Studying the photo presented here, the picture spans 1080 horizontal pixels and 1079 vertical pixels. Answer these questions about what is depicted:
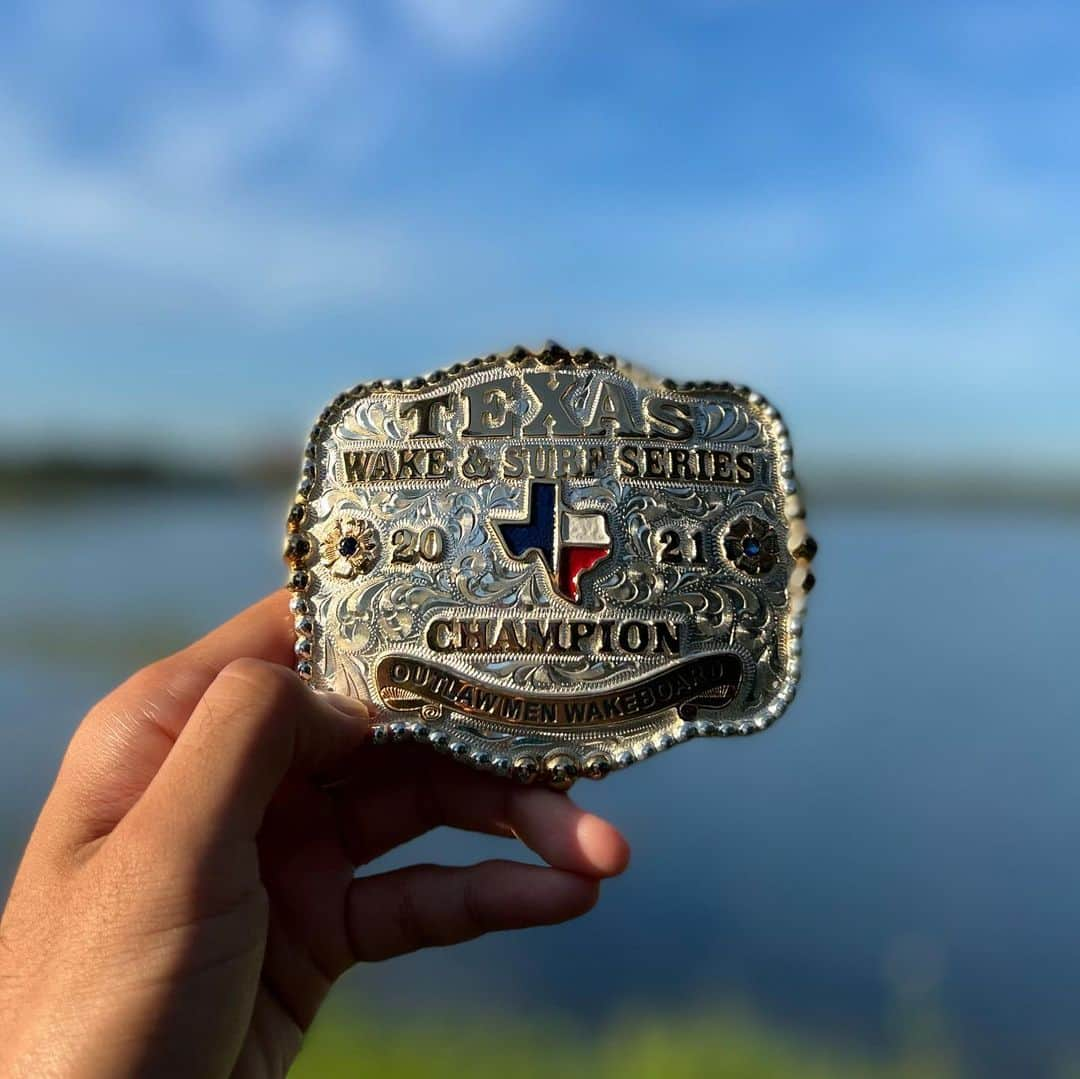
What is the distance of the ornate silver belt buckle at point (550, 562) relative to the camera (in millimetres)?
1963

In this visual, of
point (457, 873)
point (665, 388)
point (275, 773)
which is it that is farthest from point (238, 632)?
point (665, 388)

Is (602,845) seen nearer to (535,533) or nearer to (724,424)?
(535,533)

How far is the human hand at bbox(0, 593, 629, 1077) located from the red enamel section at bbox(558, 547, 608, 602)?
420mm

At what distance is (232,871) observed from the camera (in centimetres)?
158

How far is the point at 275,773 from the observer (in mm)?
1662

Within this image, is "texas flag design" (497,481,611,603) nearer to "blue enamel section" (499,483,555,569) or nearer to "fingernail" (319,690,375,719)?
"blue enamel section" (499,483,555,569)

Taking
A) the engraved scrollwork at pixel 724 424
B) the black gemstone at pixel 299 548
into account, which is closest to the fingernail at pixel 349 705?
the black gemstone at pixel 299 548

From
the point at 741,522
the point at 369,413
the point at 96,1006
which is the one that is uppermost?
the point at 369,413

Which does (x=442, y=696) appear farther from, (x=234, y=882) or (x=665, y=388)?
(x=665, y=388)

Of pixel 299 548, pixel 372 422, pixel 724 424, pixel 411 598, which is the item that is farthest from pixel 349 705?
pixel 724 424

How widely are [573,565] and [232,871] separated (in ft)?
2.84

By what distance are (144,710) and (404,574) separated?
56cm

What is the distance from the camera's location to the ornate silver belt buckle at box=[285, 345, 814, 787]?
1.96 metres

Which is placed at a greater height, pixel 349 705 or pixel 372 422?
pixel 372 422
